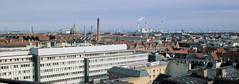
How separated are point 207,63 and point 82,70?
10597 millimetres

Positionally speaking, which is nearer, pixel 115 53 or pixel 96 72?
pixel 96 72

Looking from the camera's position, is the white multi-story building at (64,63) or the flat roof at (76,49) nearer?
the white multi-story building at (64,63)

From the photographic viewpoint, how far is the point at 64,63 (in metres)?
26.0

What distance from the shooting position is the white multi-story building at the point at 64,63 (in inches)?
932

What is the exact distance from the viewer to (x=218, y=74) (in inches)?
901

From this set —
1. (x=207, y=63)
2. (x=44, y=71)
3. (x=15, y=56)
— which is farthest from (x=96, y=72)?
(x=207, y=63)

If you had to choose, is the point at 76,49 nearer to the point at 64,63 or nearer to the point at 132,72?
the point at 64,63

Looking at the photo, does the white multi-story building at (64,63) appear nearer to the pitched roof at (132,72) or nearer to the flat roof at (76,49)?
the flat roof at (76,49)

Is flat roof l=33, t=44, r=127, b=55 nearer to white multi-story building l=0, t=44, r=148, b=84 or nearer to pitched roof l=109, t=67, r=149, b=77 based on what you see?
white multi-story building l=0, t=44, r=148, b=84

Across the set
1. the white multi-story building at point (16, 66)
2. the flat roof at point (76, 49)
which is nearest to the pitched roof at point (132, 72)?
the flat roof at point (76, 49)

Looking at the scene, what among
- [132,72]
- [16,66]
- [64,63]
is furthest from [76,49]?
[132,72]

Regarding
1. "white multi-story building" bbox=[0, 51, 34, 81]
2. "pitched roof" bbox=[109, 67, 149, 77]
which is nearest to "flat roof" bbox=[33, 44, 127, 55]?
"white multi-story building" bbox=[0, 51, 34, 81]

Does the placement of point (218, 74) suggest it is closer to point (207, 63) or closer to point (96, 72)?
point (207, 63)

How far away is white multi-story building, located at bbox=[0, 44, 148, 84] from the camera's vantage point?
2367 cm
